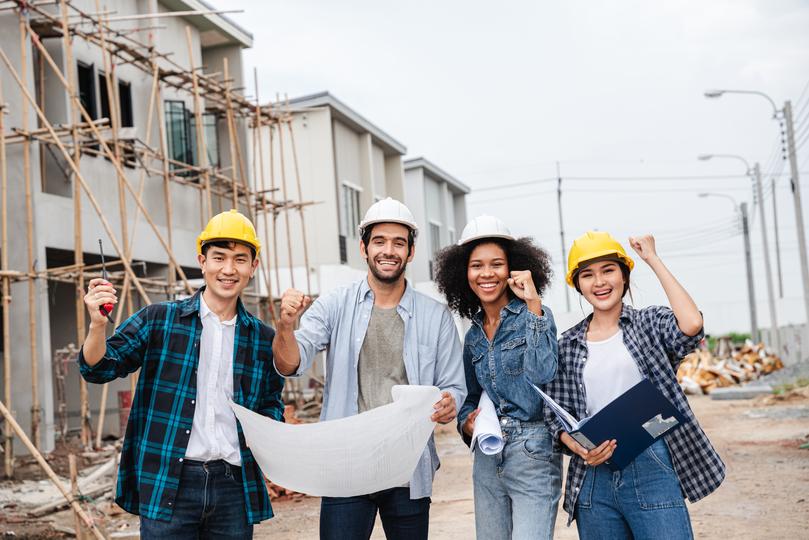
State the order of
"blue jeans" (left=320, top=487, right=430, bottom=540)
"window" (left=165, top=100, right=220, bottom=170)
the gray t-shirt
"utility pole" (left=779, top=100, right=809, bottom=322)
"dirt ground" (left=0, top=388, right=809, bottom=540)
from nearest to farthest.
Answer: "blue jeans" (left=320, top=487, right=430, bottom=540), the gray t-shirt, "dirt ground" (left=0, top=388, right=809, bottom=540), "window" (left=165, top=100, right=220, bottom=170), "utility pole" (left=779, top=100, right=809, bottom=322)

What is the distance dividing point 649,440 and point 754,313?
117 ft

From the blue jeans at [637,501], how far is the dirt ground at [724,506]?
159 inches

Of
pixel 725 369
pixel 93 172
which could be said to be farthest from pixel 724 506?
pixel 725 369

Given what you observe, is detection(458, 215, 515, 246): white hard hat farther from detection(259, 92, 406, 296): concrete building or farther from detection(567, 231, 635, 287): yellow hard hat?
detection(259, 92, 406, 296): concrete building

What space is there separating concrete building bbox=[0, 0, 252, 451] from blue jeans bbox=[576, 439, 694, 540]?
8.43 metres

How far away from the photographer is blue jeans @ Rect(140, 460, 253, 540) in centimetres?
332

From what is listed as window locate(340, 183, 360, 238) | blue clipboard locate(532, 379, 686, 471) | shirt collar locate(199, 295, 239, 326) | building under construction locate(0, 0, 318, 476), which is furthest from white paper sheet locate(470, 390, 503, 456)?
window locate(340, 183, 360, 238)

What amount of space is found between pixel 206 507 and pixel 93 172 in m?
11.5

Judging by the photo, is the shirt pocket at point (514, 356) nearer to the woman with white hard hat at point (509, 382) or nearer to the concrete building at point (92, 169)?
the woman with white hard hat at point (509, 382)

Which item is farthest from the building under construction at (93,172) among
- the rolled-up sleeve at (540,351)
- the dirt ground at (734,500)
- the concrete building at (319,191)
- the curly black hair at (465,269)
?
the rolled-up sleeve at (540,351)

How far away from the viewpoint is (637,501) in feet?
11.0

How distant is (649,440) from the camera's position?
3.36 metres

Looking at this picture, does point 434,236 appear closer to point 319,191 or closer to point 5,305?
point 319,191

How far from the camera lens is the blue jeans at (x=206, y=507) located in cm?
332
